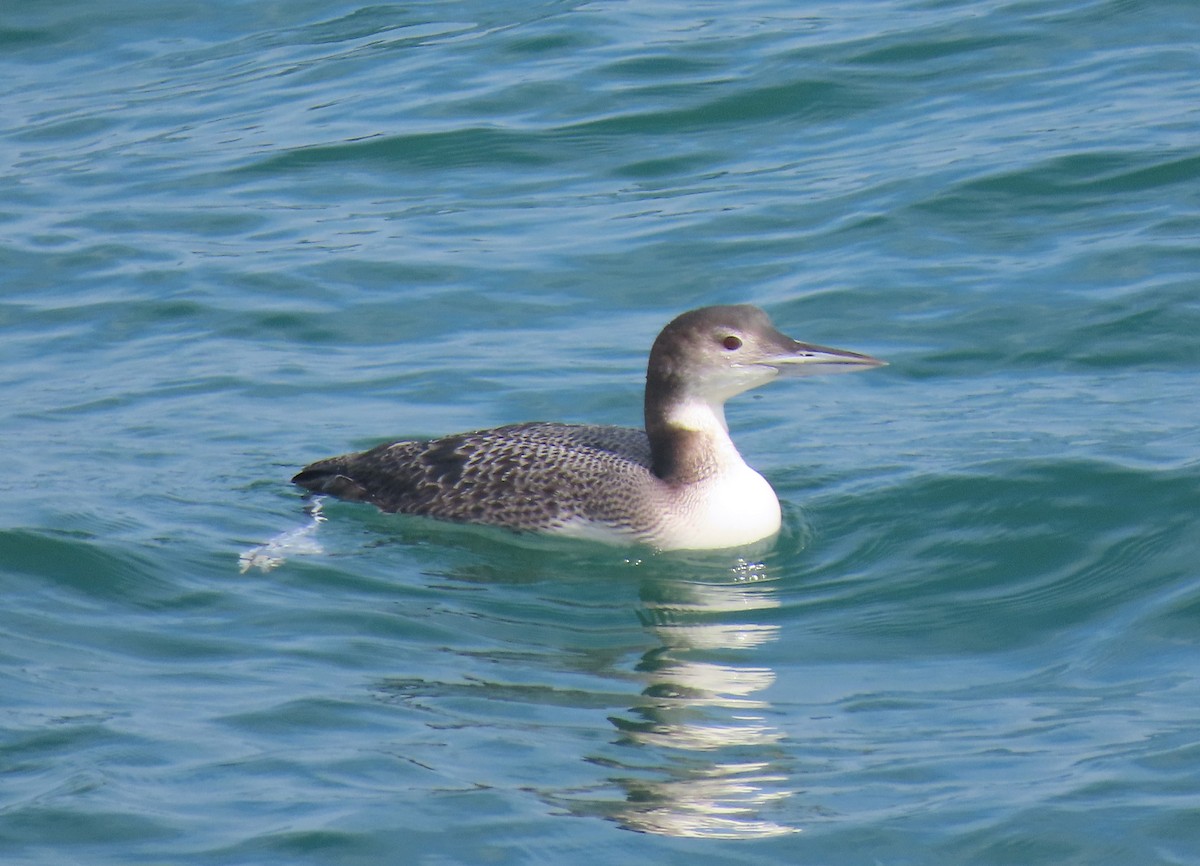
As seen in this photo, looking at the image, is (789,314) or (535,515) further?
(789,314)

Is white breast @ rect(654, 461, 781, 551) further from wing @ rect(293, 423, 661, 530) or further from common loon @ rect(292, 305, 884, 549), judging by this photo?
wing @ rect(293, 423, 661, 530)

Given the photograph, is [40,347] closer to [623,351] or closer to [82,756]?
[623,351]

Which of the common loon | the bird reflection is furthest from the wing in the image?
the bird reflection

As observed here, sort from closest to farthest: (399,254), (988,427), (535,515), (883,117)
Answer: (535,515) < (988,427) < (399,254) < (883,117)

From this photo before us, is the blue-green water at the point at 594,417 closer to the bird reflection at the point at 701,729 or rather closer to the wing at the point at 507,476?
the bird reflection at the point at 701,729

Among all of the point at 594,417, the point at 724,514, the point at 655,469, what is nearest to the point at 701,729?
the point at 724,514

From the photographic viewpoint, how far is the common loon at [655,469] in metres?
7.69

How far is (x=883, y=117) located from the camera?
485 inches

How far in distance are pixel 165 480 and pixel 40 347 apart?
206cm

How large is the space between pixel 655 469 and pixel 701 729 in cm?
208

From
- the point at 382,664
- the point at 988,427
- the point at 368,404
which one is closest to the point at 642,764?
the point at 382,664

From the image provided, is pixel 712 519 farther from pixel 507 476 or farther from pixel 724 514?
pixel 507 476

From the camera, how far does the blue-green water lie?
18.3 ft

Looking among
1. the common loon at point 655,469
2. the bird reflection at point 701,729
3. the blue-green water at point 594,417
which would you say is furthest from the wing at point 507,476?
the bird reflection at point 701,729
